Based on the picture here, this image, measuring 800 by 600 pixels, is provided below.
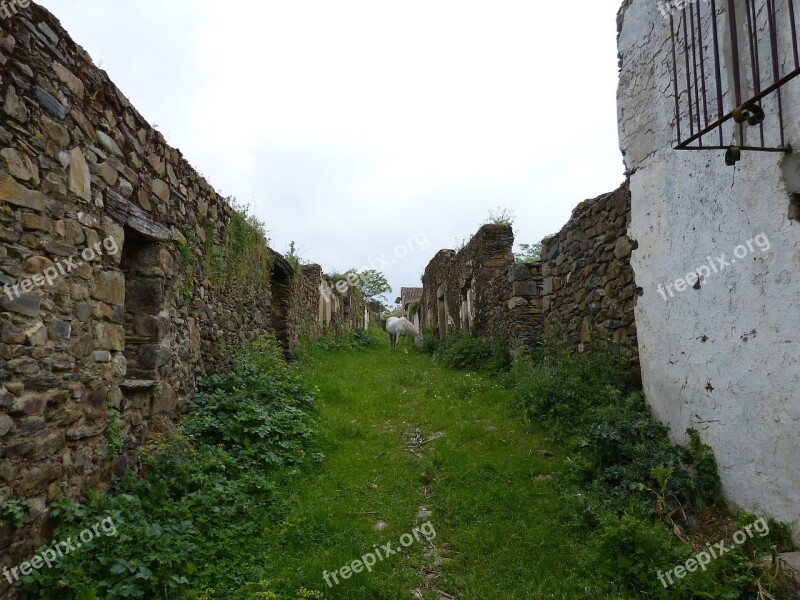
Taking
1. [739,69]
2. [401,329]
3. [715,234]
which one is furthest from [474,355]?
[739,69]

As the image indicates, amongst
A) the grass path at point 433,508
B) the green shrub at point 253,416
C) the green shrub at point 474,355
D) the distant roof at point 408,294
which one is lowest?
the grass path at point 433,508

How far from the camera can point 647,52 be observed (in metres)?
4.18

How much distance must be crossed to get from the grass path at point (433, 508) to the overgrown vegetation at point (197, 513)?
208 mm

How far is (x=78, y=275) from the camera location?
125 inches

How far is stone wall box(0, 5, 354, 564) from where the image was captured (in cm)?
263

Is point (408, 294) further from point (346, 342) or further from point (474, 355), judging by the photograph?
point (474, 355)

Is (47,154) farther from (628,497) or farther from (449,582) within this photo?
(628,497)

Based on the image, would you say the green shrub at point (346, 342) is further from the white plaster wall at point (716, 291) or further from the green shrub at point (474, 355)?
the white plaster wall at point (716, 291)

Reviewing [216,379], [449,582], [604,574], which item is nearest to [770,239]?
[604,574]

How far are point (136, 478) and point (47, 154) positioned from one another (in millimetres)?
A: 2284

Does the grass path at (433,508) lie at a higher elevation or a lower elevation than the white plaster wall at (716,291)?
lower

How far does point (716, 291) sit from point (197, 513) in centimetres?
384

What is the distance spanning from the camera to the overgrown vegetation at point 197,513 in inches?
102

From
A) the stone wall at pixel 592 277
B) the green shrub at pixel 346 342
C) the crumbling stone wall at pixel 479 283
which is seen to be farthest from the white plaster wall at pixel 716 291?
the green shrub at pixel 346 342
